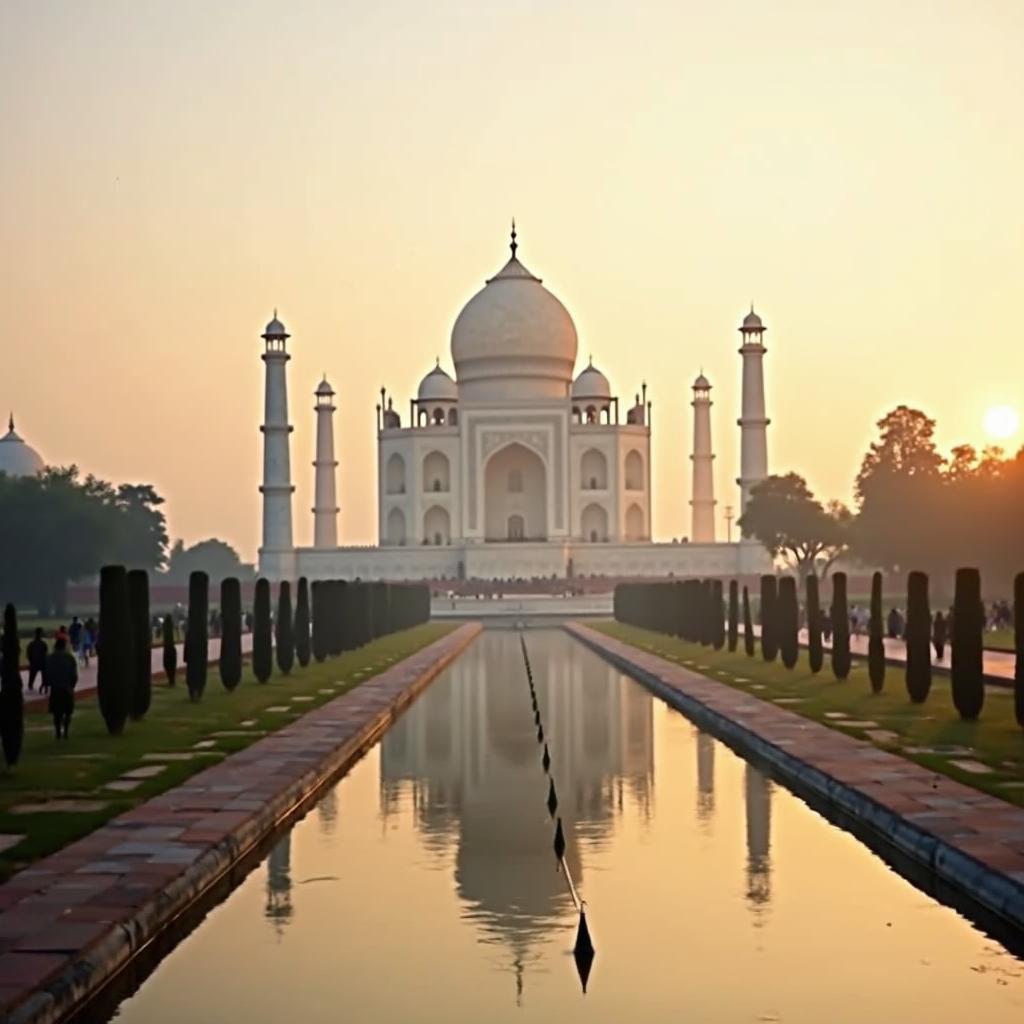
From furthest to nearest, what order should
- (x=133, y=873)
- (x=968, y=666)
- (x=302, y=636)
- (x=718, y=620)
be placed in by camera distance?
1. (x=718, y=620)
2. (x=302, y=636)
3. (x=968, y=666)
4. (x=133, y=873)

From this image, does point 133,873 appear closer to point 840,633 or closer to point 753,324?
point 840,633

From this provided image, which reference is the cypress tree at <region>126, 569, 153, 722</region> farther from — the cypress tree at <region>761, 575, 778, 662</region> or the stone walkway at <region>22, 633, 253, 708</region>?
the cypress tree at <region>761, 575, 778, 662</region>

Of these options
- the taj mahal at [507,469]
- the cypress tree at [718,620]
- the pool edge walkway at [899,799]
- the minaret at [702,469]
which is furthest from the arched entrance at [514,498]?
the pool edge walkway at [899,799]

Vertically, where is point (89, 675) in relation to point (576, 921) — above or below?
above

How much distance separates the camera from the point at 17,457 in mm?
68375

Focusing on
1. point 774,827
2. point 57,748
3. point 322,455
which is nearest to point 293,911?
point 774,827

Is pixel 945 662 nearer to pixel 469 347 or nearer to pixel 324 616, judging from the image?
pixel 324 616

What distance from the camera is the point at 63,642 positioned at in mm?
11656

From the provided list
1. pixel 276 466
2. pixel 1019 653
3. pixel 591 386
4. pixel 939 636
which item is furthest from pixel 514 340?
pixel 1019 653

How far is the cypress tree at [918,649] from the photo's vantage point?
13.6m

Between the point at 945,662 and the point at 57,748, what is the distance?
11.0 meters

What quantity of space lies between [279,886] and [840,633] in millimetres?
11098

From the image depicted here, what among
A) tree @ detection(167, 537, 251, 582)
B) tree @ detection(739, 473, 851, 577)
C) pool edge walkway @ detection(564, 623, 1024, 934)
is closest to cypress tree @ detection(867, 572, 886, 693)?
pool edge walkway @ detection(564, 623, 1024, 934)

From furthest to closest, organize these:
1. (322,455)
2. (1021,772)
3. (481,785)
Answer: (322,455)
(481,785)
(1021,772)
